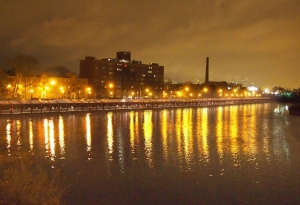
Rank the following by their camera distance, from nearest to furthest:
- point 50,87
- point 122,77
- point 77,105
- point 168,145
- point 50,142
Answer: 1. point 168,145
2. point 50,142
3. point 77,105
4. point 50,87
5. point 122,77

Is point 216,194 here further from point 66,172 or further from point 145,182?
point 66,172

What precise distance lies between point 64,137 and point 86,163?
310 inches

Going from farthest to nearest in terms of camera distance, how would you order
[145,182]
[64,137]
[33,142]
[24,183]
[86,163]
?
[64,137] → [33,142] → [86,163] → [145,182] → [24,183]

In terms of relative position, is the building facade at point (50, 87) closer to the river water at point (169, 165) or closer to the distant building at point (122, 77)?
the distant building at point (122, 77)

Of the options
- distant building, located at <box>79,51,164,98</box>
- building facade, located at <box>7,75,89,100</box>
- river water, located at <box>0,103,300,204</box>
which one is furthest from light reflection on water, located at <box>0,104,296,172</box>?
distant building, located at <box>79,51,164,98</box>

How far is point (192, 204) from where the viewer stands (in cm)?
992

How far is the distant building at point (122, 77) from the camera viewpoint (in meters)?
137

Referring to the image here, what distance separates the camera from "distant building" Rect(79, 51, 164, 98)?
13712 cm

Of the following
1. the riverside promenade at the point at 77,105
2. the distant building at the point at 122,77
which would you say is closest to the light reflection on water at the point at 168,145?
the riverside promenade at the point at 77,105

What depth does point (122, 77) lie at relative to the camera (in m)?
148

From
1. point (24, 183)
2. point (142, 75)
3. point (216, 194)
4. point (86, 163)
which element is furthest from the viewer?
point (142, 75)

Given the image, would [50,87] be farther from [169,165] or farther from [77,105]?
[169,165]

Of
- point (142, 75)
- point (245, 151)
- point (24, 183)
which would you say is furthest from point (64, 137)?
point (142, 75)

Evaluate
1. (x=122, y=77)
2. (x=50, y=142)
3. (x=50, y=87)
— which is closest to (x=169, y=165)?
(x=50, y=142)
